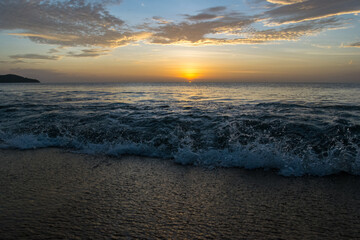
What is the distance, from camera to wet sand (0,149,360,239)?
2570mm

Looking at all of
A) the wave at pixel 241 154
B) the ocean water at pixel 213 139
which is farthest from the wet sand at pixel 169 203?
the ocean water at pixel 213 139

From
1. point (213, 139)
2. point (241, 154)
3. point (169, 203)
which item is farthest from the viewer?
point (213, 139)

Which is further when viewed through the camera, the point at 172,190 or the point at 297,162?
the point at 297,162

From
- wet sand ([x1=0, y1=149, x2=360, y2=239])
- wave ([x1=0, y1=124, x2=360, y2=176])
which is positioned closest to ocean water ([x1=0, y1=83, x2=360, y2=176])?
wave ([x1=0, y1=124, x2=360, y2=176])

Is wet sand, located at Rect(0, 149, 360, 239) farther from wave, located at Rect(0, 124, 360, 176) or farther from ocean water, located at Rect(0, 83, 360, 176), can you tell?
ocean water, located at Rect(0, 83, 360, 176)

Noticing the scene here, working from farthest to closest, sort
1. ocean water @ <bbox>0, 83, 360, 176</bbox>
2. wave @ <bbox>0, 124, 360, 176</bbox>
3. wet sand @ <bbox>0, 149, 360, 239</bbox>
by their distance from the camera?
ocean water @ <bbox>0, 83, 360, 176</bbox> < wave @ <bbox>0, 124, 360, 176</bbox> < wet sand @ <bbox>0, 149, 360, 239</bbox>

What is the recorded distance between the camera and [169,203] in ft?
10.6

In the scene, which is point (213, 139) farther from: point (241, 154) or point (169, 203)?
point (169, 203)

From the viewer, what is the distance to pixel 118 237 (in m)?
2.44

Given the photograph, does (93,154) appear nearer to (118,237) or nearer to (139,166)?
(139,166)

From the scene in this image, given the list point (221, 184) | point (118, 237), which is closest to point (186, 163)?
point (221, 184)

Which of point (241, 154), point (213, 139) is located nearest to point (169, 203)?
point (241, 154)

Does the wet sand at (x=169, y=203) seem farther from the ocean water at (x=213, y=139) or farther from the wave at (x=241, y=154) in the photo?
the ocean water at (x=213, y=139)

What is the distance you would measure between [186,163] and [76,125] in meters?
5.29
